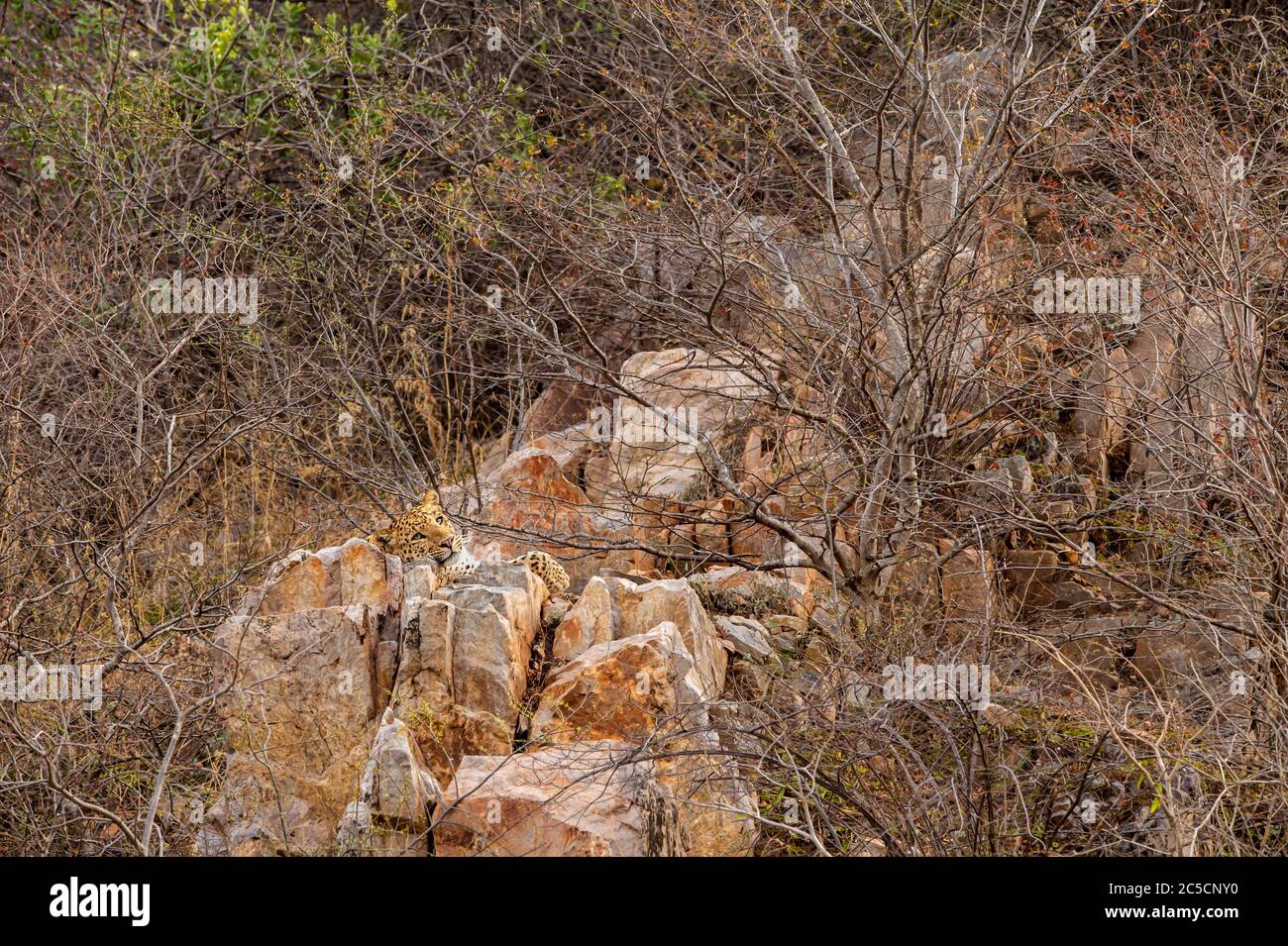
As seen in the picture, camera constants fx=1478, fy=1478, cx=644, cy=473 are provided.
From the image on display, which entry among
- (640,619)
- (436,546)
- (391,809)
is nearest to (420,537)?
(436,546)

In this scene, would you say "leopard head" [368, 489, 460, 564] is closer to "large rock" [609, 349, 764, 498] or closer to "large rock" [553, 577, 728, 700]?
"large rock" [553, 577, 728, 700]

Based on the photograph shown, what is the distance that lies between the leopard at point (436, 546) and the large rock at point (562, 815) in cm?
177

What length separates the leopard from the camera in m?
8.59

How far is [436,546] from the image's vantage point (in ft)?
28.4

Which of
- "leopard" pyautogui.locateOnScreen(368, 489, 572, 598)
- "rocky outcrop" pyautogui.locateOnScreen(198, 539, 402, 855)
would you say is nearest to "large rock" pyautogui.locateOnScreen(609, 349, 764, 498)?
"leopard" pyautogui.locateOnScreen(368, 489, 572, 598)

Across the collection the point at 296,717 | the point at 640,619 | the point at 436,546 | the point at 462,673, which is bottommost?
the point at 296,717

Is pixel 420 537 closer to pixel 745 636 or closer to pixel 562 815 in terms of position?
pixel 745 636

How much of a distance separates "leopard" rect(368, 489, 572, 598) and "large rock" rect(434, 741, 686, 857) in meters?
1.77

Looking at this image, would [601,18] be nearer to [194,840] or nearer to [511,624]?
[511,624]

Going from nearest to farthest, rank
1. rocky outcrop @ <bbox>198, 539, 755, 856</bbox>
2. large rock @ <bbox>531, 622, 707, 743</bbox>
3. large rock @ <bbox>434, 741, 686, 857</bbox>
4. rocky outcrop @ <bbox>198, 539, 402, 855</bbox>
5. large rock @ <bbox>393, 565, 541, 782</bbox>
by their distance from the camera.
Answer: large rock @ <bbox>434, 741, 686, 857</bbox> → rocky outcrop @ <bbox>198, 539, 755, 856</bbox> → large rock @ <bbox>531, 622, 707, 743</bbox> → large rock @ <bbox>393, 565, 541, 782</bbox> → rocky outcrop @ <bbox>198, 539, 402, 855</bbox>

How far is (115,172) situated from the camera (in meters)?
12.0

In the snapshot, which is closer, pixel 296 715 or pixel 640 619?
pixel 296 715

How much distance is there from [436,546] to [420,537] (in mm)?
109

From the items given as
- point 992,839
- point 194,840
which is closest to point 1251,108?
point 992,839
